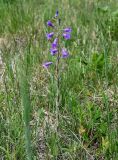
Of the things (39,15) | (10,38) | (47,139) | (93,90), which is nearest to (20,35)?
(10,38)

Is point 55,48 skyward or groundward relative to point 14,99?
skyward

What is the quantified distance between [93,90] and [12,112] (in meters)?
0.62

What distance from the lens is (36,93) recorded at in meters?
2.39

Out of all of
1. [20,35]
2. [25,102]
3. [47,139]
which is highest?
[25,102]

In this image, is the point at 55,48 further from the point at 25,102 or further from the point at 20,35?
the point at 20,35

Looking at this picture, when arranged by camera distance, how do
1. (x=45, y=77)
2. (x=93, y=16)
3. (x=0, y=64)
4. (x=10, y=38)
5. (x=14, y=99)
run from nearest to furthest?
(x=14, y=99) → (x=45, y=77) → (x=0, y=64) → (x=10, y=38) → (x=93, y=16)

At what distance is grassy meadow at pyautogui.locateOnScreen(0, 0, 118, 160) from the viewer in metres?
1.86

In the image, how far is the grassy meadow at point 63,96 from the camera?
1.86m

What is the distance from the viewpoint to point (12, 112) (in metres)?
2.10

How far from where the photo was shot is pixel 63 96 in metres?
2.30

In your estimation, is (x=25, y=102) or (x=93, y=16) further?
(x=93, y=16)

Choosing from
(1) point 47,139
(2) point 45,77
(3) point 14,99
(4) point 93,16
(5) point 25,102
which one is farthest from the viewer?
(4) point 93,16

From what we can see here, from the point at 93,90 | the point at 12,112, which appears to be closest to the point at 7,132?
the point at 12,112

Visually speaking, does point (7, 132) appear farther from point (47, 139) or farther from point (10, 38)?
point (10, 38)
